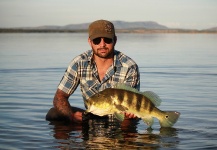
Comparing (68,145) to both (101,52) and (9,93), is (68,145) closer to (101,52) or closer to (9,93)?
(101,52)

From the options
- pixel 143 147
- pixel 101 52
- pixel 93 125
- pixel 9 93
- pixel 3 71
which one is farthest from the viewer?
pixel 3 71

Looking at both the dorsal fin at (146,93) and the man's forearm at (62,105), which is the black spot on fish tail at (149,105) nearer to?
the dorsal fin at (146,93)

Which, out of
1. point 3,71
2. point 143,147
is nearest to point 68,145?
point 143,147

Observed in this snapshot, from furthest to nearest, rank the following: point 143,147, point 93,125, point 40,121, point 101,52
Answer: point 40,121
point 93,125
point 101,52
point 143,147

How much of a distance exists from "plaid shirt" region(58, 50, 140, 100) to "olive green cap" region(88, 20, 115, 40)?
0.53 m

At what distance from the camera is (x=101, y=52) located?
8.77 metres

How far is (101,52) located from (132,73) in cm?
69

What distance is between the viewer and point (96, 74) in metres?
9.09

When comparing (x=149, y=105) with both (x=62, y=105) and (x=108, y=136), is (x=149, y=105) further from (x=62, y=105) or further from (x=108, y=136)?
(x=62, y=105)

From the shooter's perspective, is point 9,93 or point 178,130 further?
point 9,93

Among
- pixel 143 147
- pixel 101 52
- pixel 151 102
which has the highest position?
pixel 101 52

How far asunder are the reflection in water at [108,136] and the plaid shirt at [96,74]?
67cm

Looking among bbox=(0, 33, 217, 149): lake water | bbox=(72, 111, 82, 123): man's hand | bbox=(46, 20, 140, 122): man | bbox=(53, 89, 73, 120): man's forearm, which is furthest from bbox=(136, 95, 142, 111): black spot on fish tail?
bbox=(53, 89, 73, 120): man's forearm

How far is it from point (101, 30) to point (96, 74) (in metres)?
0.86
